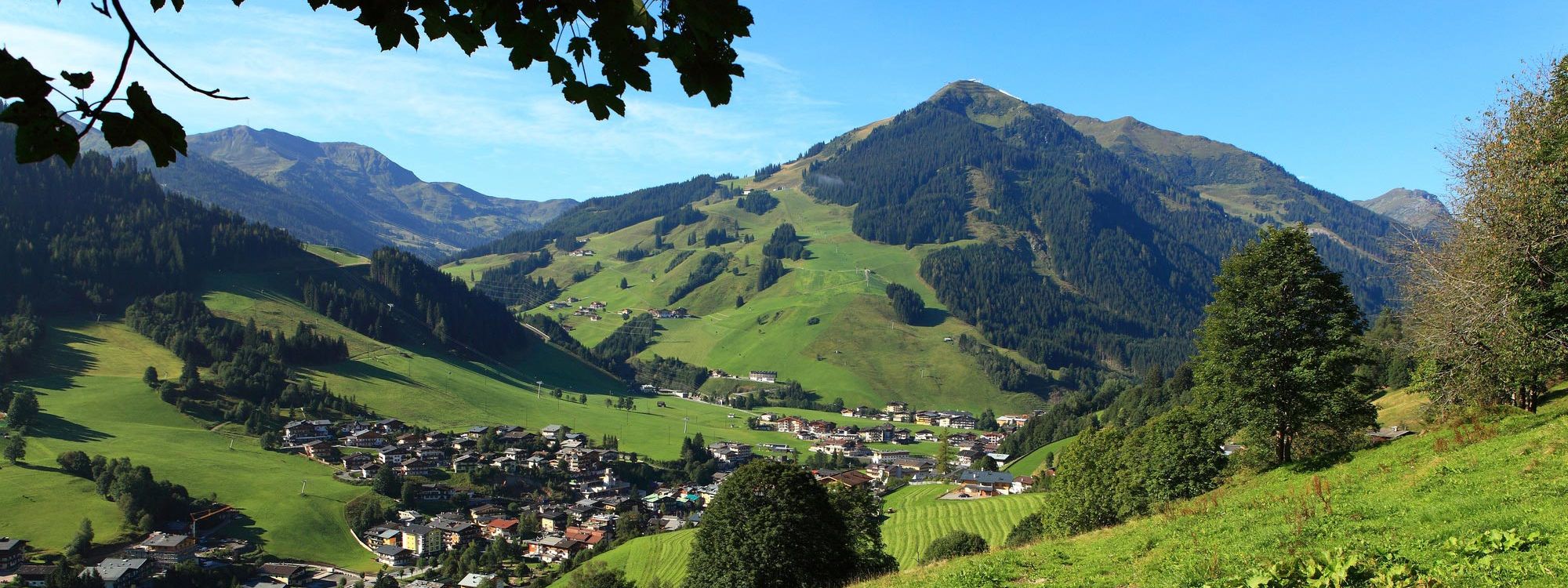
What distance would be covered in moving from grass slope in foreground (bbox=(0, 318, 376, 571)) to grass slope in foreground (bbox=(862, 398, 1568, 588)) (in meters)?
68.8

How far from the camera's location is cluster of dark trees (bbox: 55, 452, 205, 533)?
69312 millimetres

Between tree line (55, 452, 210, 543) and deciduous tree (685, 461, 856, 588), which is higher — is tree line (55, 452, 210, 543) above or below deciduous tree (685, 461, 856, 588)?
below

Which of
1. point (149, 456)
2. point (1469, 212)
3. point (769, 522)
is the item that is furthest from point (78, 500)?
point (1469, 212)

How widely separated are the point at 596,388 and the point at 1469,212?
170124 millimetres

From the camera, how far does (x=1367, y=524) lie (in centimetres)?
1323

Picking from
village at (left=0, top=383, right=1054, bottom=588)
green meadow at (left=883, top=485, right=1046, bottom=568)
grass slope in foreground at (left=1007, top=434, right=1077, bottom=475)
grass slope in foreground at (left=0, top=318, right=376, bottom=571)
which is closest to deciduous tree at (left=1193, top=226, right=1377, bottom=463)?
village at (left=0, top=383, right=1054, bottom=588)

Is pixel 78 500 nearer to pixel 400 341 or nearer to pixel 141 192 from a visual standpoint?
pixel 400 341

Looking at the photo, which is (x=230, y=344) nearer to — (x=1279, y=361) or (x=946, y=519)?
(x=946, y=519)

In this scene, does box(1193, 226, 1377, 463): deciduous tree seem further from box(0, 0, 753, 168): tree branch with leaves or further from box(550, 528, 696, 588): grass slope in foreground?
box(550, 528, 696, 588): grass slope in foreground

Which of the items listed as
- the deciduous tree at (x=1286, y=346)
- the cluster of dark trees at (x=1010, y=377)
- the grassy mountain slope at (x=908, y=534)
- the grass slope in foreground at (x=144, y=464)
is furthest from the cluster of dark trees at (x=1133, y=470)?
the cluster of dark trees at (x=1010, y=377)

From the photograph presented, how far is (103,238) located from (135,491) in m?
113

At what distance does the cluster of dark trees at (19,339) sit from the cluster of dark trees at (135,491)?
41.3m

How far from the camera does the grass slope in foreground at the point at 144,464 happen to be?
68.2 m

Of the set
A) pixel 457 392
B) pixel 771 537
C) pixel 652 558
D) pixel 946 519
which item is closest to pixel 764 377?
pixel 457 392
